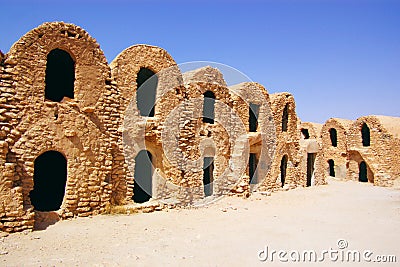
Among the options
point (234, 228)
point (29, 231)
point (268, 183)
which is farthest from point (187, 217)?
point (268, 183)

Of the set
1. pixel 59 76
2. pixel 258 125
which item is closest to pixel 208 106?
pixel 258 125

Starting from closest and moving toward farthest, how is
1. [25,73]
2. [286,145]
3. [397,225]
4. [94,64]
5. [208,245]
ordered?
1. [208,245]
2. [25,73]
3. [397,225]
4. [94,64]
5. [286,145]

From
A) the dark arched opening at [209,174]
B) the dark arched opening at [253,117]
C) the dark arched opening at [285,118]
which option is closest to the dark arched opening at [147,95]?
the dark arched opening at [209,174]

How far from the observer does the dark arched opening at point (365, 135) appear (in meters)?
24.7

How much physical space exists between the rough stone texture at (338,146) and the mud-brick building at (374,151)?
1.45ft

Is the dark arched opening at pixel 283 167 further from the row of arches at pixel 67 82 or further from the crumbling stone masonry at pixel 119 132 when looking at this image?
the row of arches at pixel 67 82

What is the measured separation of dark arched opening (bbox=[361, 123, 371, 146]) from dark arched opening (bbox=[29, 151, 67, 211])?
2216 cm

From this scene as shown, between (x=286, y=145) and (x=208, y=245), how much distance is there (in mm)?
12533

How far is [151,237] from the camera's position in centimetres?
822

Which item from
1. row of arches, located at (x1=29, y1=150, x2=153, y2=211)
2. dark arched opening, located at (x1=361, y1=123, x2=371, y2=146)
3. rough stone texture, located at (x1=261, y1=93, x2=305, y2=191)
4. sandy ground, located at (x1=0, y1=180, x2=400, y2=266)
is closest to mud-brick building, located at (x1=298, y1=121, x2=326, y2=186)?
rough stone texture, located at (x1=261, y1=93, x2=305, y2=191)

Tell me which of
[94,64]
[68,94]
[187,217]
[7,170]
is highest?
[94,64]

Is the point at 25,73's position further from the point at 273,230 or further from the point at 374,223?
the point at 374,223

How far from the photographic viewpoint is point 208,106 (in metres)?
14.8

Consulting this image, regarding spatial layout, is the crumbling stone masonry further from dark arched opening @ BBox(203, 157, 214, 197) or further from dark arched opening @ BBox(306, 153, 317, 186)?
dark arched opening @ BBox(306, 153, 317, 186)
